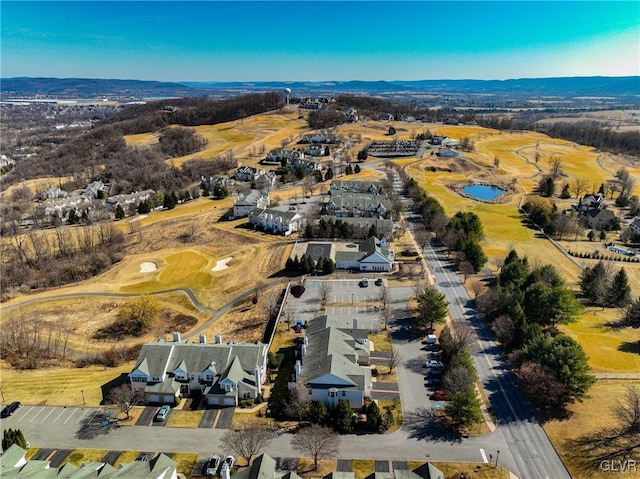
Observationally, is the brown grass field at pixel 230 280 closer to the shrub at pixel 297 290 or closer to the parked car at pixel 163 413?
the parked car at pixel 163 413

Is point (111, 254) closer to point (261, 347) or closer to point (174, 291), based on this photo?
point (174, 291)

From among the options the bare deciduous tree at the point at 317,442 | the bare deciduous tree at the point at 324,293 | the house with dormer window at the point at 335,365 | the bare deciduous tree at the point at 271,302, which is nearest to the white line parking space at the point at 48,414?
the house with dormer window at the point at 335,365

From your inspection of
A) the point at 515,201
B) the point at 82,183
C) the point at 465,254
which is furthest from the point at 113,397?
the point at 82,183

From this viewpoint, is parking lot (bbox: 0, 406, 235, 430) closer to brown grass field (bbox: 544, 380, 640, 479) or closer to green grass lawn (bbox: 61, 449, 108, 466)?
green grass lawn (bbox: 61, 449, 108, 466)

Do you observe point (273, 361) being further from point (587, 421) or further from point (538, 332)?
point (587, 421)

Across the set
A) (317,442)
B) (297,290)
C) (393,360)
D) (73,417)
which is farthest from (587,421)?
(73,417)

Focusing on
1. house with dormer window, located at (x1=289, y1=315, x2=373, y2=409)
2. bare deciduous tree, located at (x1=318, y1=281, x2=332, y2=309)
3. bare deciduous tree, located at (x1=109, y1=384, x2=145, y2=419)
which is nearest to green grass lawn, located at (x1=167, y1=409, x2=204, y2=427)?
bare deciduous tree, located at (x1=109, y1=384, x2=145, y2=419)
